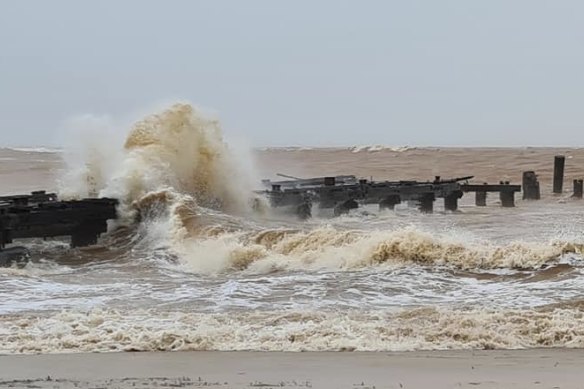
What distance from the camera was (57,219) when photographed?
14.7 m

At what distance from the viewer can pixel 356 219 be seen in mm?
20656

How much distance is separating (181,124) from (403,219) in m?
5.95

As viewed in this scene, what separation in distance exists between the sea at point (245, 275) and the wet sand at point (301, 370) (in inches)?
13.8

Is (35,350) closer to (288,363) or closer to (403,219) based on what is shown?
(288,363)

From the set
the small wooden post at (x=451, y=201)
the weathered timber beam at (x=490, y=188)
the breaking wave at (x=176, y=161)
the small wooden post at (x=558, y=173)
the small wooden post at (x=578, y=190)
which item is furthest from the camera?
the small wooden post at (x=558, y=173)

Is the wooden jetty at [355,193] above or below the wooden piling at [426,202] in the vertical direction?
above

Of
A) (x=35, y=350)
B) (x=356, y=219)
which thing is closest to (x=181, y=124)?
(x=356, y=219)

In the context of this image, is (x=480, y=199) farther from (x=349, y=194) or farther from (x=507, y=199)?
(x=349, y=194)

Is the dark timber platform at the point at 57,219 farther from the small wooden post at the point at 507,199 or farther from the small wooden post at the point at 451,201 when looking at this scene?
the small wooden post at the point at 507,199

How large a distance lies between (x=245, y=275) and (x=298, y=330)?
3.69m

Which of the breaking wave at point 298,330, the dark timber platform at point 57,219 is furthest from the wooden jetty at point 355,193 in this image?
the breaking wave at point 298,330

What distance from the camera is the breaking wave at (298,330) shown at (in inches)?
291

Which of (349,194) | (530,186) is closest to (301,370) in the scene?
(349,194)

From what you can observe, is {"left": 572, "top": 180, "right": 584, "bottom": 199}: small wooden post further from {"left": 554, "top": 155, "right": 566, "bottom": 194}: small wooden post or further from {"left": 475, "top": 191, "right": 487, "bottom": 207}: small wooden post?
{"left": 475, "top": 191, "right": 487, "bottom": 207}: small wooden post
